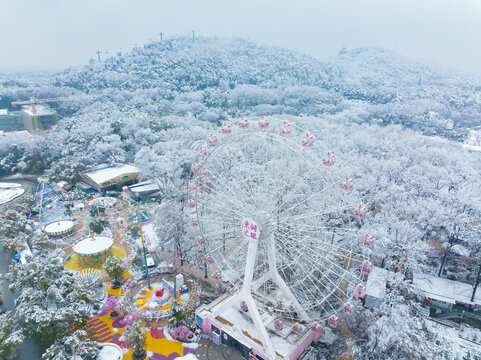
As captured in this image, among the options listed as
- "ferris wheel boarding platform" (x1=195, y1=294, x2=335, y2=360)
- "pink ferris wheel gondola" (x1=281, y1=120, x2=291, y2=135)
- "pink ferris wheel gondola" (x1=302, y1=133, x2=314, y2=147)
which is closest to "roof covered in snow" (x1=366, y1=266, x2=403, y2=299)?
"ferris wheel boarding platform" (x1=195, y1=294, x2=335, y2=360)

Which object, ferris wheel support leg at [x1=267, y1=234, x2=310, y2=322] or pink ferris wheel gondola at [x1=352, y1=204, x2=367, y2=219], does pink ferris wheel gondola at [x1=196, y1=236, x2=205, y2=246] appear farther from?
pink ferris wheel gondola at [x1=352, y1=204, x2=367, y2=219]

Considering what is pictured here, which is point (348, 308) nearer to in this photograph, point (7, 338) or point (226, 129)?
point (226, 129)

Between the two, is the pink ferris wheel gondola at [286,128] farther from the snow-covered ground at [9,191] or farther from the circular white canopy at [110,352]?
the snow-covered ground at [9,191]

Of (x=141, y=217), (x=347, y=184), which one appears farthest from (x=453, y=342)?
(x=141, y=217)

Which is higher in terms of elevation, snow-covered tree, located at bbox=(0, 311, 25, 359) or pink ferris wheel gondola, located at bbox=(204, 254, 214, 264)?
pink ferris wheel gondola, located at bbox=(204, 254, 214, 264)

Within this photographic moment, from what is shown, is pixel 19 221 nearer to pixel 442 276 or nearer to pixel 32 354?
pixel 32 354

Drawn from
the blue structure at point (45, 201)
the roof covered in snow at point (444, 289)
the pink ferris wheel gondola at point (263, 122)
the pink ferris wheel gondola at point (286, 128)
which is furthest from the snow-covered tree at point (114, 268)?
the roof covered in snow at point (444, 289)

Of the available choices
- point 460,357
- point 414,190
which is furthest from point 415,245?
point 414,190
